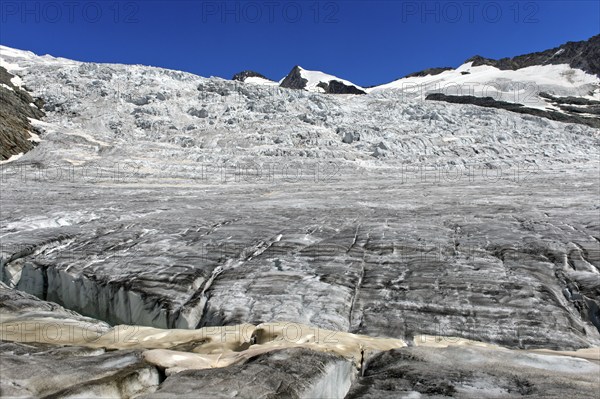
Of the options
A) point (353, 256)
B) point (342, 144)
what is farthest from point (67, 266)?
point (342, 144)

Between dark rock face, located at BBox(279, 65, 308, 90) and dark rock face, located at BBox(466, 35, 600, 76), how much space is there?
41963 mm

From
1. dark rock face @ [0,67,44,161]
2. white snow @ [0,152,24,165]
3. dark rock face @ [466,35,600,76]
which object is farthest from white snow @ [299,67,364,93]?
white snow @ [0,152,24,165]

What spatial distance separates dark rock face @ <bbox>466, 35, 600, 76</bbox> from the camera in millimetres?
85688

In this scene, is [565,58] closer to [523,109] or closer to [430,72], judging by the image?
[430,72]

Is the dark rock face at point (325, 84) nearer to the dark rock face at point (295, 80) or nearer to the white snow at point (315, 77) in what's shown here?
the dark rock face at point (295, 80)

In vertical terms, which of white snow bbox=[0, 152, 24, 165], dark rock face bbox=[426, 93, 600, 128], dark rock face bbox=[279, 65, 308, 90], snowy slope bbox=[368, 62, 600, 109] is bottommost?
white snow bbox=[0, 152, 24, 165]

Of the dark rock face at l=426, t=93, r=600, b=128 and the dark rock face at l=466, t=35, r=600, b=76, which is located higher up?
the dark rock face at l=466, t=35, r=600, b=76

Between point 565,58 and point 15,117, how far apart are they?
327 ft

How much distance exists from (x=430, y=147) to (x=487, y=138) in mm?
6043

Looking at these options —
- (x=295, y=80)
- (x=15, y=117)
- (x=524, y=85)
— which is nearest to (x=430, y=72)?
(x=295, y=80)

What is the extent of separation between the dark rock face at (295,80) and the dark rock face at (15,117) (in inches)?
3089

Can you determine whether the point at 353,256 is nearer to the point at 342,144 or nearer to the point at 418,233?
the point at 418,233

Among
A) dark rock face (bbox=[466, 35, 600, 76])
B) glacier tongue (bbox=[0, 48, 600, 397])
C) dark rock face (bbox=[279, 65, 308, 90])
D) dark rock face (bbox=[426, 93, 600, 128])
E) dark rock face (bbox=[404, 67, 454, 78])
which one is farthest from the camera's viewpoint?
dark rock face (bbox=[279, 65, 308, 90])

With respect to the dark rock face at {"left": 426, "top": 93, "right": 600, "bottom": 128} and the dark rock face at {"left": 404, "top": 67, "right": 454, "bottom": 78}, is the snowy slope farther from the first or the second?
the dark rock face at {"left": 404, "top": 67, "right": 454, "bottom": 78}
